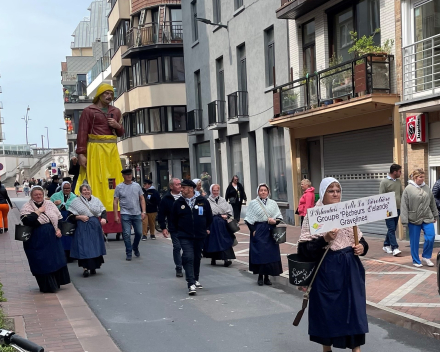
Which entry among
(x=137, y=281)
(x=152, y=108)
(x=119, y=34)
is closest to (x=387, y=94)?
(x=137, y=281)

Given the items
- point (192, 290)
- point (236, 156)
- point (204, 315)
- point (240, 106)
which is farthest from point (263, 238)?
point (236, 156)

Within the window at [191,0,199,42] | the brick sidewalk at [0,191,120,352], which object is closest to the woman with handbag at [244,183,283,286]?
the brick sidewalk at [0,191,120,352]

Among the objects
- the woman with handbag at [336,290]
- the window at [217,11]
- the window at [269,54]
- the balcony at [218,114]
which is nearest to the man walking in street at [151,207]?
the window at [269,54]

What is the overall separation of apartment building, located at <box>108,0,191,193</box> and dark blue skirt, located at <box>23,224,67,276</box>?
2467 centimetres

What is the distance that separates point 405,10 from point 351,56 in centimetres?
255

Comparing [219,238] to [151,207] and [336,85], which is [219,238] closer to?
[151,207]

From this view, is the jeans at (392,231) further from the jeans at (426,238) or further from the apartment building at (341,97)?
the apartment building at (341,97)

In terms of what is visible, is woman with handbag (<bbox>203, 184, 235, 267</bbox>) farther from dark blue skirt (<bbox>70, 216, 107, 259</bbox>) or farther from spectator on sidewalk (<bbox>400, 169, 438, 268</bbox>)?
spectator on sidewalk (<bbox>400, 169, 438, 268</bbox>)

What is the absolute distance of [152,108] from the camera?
35000mm

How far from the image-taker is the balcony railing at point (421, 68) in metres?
13.2

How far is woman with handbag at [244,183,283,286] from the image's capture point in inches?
379

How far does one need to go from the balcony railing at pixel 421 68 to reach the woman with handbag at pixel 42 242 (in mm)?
8421

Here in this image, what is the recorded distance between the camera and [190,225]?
29.8 ft

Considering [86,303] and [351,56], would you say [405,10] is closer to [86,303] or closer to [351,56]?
[351,56]
